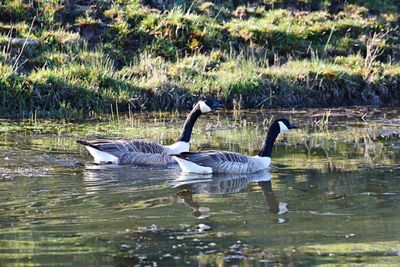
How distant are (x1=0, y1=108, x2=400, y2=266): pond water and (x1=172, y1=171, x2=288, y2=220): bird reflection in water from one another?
0.02m

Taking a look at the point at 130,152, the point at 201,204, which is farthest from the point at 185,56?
the point at 201,204

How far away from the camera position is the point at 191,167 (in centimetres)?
1342

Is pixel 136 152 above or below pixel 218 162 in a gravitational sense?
above

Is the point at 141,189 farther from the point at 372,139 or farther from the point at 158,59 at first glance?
the point at 158,59

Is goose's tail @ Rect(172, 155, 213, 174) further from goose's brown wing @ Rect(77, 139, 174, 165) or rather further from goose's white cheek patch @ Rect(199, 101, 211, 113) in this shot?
goose's white cheek patch @ Rect(199, 101, 211, 113)

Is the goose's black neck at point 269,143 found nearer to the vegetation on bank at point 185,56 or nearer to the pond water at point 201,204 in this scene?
the pond water at point 201,204

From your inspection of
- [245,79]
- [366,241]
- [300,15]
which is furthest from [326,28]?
[366,241]

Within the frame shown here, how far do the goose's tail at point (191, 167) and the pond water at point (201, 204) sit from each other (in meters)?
0.21

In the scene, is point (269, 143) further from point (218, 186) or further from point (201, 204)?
point (201, 204)

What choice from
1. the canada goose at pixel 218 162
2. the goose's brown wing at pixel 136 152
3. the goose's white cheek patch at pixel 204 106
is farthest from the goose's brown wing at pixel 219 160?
the goose's white cheek patch at pixel 204 106

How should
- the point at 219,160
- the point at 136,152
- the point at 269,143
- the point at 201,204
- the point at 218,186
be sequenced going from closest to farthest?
the point at 201,204 → the point at 218,186 → the point at 219,160 → the point at 269,143 → the point at 136,152

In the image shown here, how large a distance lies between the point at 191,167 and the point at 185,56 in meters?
10.5

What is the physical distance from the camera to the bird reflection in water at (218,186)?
1051cm

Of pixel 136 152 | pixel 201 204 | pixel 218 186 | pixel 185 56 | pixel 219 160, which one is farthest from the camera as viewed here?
pixel 185 56
